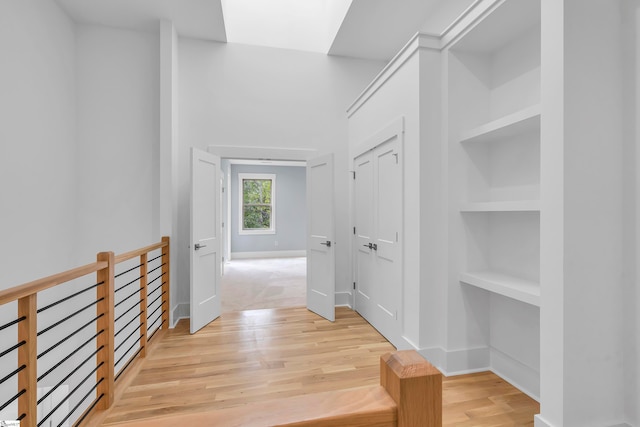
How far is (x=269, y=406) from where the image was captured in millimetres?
542

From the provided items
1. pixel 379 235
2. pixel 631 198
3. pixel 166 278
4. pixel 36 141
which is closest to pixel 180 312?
pixel 166 278

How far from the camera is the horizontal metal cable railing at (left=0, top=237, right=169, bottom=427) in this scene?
142cm

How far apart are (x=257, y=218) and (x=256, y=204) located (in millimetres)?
395

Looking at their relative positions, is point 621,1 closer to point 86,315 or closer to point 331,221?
point 331,221

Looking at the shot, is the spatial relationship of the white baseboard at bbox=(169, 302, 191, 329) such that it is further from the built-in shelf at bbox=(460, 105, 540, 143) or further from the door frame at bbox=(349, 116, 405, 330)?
the built-in shelf at bbox=(460, 105, 540, 143)

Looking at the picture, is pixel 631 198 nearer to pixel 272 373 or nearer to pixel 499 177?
pixel 499 177

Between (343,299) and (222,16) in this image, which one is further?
(343,299)

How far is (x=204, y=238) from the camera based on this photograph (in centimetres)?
366

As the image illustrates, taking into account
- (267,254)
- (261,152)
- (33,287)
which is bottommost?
(267,254)

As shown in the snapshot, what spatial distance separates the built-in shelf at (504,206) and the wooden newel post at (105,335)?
258cm

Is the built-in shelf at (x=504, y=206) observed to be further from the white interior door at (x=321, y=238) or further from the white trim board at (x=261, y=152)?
the white trim board at (x=261, y=152)

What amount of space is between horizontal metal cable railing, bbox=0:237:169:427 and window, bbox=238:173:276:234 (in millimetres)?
5167

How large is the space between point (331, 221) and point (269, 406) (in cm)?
325

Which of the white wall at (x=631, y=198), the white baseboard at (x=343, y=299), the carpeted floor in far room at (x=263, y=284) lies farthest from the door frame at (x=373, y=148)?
the white wall at (x=631, y=198)
